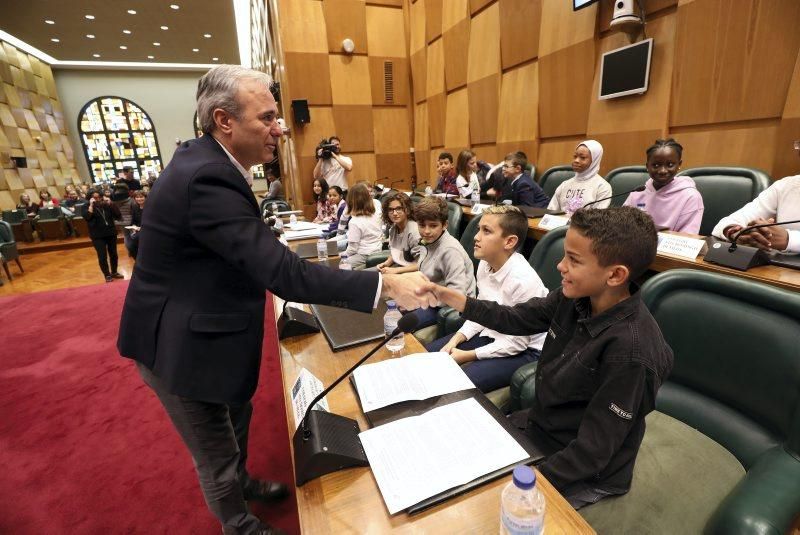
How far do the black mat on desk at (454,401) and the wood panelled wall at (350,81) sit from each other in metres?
5.76

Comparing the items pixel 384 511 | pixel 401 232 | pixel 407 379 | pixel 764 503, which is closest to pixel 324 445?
pixel 384 511

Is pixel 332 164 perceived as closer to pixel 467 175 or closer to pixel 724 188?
pixel 467 175

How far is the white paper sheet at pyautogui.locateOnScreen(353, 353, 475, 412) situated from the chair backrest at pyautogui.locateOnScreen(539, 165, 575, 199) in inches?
129

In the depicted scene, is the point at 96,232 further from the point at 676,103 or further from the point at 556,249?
the point at 676,103

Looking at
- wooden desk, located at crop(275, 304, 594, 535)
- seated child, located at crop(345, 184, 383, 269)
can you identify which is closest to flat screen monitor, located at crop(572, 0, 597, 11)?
seated child, located at crop(345, 184, 383, 269)

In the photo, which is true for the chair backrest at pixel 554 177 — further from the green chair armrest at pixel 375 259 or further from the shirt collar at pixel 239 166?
the shirt collar at pixel 239 166

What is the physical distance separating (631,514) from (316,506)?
72 cm

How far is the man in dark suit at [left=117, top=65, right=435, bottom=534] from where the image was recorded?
2.94 ft

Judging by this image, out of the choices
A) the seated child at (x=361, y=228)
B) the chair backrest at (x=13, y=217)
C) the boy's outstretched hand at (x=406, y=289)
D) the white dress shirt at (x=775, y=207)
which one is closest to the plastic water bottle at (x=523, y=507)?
the boy's outstretched hand at (x=406, y=289)

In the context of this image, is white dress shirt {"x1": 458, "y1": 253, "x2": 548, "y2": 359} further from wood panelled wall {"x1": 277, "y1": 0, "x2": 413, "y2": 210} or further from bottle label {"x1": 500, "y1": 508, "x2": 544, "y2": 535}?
wood panelled wall {"x1": 277, "y1": 0, "x2": 413, "y2": 210}

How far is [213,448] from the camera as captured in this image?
3.75 feet

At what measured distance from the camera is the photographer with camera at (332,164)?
5754mm

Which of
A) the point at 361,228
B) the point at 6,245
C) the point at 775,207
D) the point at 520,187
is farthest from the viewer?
the point at 6,245

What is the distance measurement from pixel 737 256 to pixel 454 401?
1388mm
